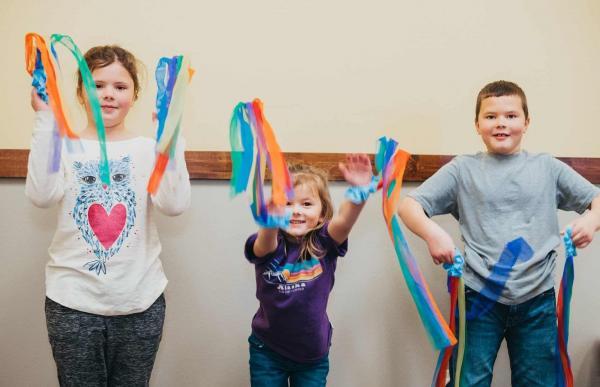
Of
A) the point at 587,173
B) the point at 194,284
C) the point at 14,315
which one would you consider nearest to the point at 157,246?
the point at 194,284

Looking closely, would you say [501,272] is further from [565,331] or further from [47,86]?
[47,86]

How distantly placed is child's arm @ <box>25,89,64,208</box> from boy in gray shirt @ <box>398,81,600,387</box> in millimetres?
782

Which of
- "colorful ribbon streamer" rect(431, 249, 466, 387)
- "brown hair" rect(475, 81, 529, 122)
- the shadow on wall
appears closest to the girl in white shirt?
"colorful ribbon streamer" rect(431, 249, 466, 387)

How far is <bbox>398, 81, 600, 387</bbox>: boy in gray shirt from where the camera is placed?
4.16 feet

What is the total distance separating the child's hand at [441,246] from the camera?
4.09 ft

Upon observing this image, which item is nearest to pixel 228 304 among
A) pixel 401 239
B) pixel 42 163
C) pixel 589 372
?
pixel 401 239

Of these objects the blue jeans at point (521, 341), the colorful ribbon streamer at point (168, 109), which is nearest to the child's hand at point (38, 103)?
the colorful ribbon streamer at point (168, 109)

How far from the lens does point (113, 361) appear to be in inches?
45.9

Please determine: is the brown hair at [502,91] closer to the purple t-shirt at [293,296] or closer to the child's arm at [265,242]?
the purple t-shirt at [293,296]

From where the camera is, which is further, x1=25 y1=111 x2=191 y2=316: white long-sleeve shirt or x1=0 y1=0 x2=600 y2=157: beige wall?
x1=0 y1=0 x2=600 y2=157: beige wall

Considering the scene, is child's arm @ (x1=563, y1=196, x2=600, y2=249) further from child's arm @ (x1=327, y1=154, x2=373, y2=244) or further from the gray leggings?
the gray leggings

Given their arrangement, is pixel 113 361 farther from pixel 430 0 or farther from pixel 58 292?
pixel 430 0

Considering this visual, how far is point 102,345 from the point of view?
1.14 m

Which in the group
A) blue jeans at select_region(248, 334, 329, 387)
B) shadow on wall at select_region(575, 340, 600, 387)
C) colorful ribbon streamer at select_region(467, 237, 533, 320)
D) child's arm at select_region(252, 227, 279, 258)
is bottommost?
shadow on wall at select_region(575, 340, 600, 387)
